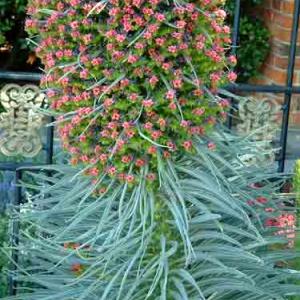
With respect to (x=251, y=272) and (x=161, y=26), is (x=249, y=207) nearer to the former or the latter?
(x=251, y=272)

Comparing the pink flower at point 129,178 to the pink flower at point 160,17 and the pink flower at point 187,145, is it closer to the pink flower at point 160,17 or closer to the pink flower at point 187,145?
the pink flower at point 187,145

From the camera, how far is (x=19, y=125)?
119 inches

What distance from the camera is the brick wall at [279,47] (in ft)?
16.3

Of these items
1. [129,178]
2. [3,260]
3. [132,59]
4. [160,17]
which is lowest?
[3,260]

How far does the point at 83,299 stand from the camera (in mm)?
2510

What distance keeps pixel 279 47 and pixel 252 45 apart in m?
0.19

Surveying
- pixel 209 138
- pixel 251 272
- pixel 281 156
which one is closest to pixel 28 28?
pixel 209 138

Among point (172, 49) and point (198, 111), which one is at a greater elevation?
point (172, 49)

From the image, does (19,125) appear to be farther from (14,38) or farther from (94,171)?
(14,38)

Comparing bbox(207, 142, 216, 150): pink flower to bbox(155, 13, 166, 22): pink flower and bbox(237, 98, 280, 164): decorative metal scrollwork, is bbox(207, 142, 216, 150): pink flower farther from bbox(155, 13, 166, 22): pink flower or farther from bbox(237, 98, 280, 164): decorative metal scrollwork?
bbox(237, 98, 280, 164): decorative metal scrollwork

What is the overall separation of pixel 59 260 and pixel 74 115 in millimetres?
538

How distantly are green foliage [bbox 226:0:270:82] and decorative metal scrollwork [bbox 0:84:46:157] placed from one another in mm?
2556

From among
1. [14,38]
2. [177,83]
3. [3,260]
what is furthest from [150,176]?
[14,38]

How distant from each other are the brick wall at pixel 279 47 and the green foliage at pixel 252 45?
0.16ft
